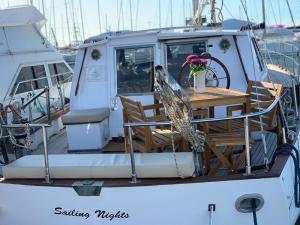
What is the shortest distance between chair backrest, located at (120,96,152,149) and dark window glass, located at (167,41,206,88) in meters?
1.60

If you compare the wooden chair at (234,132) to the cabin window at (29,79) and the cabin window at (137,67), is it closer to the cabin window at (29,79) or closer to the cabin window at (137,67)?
the cabin window at (137,67)

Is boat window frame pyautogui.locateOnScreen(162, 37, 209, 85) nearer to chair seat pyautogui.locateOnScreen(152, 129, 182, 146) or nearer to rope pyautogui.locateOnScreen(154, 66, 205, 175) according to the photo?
chair seat pyautogui.locateOnScreen(152, 129, 182, 146)

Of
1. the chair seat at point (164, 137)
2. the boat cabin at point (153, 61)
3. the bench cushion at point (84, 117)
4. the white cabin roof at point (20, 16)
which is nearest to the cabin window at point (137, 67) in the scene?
the boat cabin at point (153, 61)

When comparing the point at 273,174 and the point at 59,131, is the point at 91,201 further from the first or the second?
the point at 59,131

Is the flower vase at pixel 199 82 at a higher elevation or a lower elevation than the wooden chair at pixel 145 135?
higher

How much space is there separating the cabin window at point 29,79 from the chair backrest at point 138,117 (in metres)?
6.14

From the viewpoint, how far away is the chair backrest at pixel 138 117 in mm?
4742

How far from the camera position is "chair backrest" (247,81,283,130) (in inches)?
200

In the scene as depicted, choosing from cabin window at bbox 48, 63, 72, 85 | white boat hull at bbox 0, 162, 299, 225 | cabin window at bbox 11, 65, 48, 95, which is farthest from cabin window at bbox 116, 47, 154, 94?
cabin window at bbox 48, 63, 72, 85

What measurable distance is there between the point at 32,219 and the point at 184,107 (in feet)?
6.73

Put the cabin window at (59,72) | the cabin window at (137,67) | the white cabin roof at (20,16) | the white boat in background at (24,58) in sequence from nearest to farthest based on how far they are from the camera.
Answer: the cabin window at (137,67), the white boat in background at (24,58), the white cabin roof at (20,16), the cabin window at (59,72)

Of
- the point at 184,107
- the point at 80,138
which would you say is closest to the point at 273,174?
the point at 184,107

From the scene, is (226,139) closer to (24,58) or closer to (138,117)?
(138,117)

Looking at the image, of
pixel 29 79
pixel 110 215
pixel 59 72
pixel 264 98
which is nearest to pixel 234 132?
pixel 264 98
